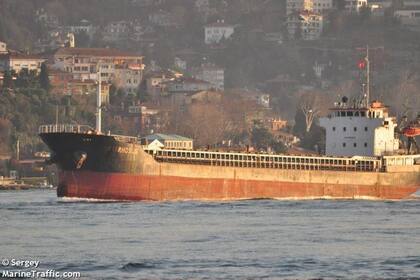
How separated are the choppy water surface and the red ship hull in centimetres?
155

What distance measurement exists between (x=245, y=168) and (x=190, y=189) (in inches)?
160

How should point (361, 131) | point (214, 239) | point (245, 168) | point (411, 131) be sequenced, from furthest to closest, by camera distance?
point (411, 131)
point (361, 131)
point (245, 168)
point (214, 239)

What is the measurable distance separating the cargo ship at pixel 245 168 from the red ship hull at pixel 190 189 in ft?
0.16

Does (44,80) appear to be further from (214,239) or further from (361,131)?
(214,239)

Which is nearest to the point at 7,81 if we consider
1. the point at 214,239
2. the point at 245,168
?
the point at 245,168

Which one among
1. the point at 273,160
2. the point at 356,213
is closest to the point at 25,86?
the point at 273,160

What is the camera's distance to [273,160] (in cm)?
11400

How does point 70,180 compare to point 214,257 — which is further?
point 70,180

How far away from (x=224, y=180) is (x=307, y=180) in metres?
5.44

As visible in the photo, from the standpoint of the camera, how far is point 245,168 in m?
112

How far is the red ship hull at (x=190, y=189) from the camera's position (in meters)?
108

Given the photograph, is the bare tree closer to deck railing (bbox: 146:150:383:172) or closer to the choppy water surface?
deck railing (bbox: 146:150:383:172)

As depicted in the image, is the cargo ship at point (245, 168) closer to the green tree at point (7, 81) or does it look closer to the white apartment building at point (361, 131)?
the white apartment building at point (361, 131)

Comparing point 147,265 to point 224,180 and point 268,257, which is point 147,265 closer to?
point 268,257
